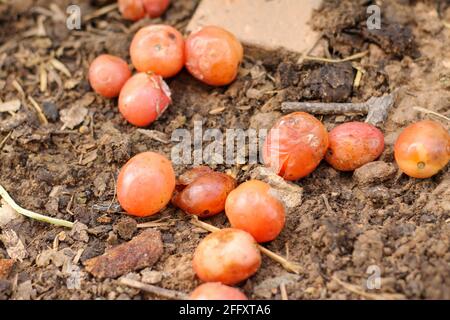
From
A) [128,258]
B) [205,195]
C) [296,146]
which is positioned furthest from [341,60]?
[128,258]

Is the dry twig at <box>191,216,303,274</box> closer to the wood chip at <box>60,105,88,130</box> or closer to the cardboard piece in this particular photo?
the wood chip at <box>60,105,88,130</box>

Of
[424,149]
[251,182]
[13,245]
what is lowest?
[13,245]

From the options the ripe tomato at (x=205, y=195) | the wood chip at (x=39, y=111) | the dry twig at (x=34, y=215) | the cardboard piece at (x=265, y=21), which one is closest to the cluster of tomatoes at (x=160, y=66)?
the cardboard piece at (x=265, y=21)

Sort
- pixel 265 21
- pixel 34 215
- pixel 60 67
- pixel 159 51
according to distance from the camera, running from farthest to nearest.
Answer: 1. pixel 60 67
2. pixel 265 21
3. pixel 159 51
4. pixel 34 215

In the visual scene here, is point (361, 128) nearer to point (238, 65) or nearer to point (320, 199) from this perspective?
point (320, 199)

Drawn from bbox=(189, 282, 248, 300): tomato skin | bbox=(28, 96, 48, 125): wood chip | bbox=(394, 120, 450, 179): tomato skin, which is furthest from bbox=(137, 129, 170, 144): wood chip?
bbox=(394, 120, 450, 179): tomato skin

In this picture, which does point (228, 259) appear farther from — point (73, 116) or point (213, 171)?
point (73, 116)
